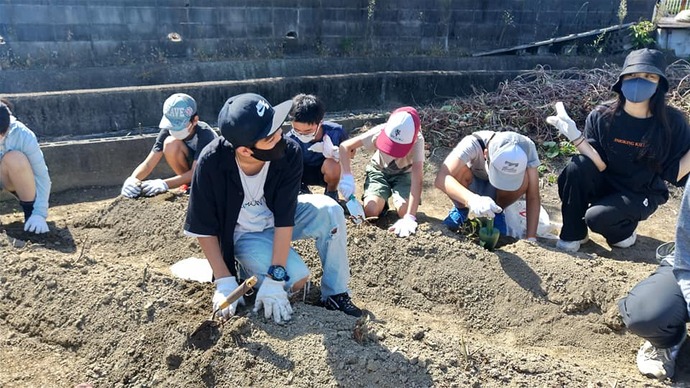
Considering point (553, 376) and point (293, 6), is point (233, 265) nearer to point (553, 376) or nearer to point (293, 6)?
point (553, 376)

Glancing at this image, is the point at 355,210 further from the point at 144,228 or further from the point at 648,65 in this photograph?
the point at 648,65

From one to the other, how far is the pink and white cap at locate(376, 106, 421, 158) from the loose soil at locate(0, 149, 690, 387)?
0.52 m

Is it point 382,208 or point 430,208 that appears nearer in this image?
point 382,208

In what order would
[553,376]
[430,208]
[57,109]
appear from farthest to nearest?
[57,109]
[430,208]
[553,376]

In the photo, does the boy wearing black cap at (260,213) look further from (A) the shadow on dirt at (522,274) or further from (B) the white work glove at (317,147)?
(B) the white work glove at (317,147)

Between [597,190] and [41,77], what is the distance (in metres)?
5.77

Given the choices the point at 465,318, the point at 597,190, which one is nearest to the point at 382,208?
the point at 465,318

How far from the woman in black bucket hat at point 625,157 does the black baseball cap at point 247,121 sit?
216 centimetres

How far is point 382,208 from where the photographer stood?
399 centimetres

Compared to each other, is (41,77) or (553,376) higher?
(41,77)

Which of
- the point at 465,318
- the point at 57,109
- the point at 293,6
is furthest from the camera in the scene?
the point at 293,6

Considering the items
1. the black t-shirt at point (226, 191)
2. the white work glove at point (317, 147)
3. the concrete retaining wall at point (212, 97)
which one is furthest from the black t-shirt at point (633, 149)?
the concrete retaining wall at point (212, 97)

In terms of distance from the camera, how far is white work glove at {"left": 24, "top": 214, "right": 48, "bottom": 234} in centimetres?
369

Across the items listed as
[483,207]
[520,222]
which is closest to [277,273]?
[483,207]
